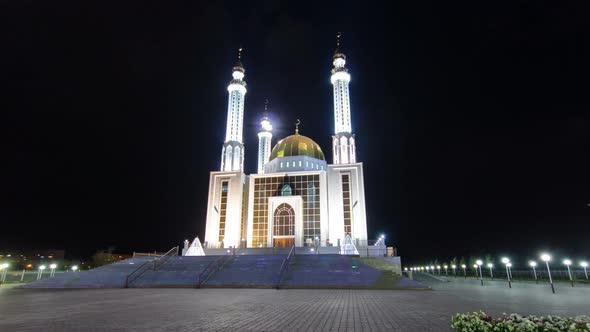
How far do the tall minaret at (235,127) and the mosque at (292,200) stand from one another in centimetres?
16

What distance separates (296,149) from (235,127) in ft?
32.2

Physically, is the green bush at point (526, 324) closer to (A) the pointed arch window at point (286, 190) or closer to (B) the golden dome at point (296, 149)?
(A) the pointed arch window at point (286, 190)

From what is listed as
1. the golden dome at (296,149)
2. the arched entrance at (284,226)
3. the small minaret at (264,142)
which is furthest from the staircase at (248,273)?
the small minaret at (264,142)

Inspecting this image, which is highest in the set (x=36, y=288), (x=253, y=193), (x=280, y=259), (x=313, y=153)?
(x=313, y=153)

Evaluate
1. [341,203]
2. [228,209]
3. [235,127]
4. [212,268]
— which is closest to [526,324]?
[212,268]

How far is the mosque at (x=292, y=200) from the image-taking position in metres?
39.0

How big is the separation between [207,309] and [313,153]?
1552 inches

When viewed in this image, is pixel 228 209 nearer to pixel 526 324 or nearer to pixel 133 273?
pixel 133 273

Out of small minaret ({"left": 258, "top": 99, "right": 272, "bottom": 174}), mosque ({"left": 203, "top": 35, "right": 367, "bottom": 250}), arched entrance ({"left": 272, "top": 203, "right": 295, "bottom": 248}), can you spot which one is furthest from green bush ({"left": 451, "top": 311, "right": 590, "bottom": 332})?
small minaret ({"left": 258, "top": 99, "right": 272, "bottom": 174})

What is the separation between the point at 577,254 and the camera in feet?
190

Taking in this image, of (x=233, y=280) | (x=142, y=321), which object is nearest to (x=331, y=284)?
(x=233, y=280)

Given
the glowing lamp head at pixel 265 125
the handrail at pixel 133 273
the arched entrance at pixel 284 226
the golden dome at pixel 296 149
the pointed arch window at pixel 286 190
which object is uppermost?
the glowing lamp head at pixel 265 125

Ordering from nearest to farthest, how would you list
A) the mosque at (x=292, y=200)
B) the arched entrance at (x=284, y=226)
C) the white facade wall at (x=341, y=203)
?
the white facade wall at (x=341, y=203) → the mosque at (x=292, y=200) → the arched entrance at (x=284, y=226)

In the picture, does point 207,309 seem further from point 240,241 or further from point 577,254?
point 577,254
